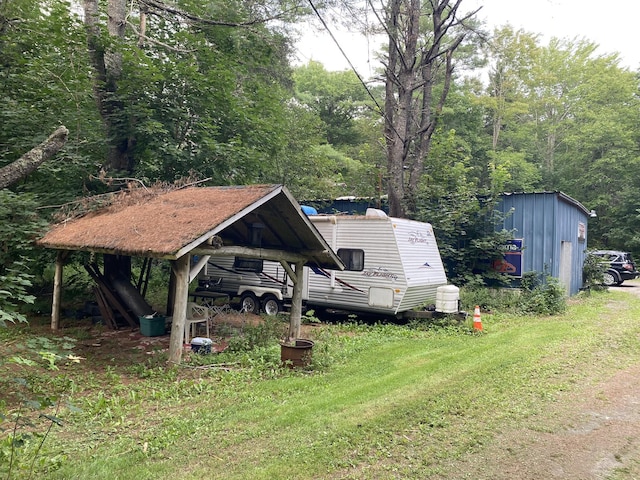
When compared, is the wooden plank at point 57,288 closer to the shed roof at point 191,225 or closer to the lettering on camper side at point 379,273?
the shed roof at point 191,225

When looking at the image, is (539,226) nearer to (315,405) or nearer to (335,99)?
(315,405)

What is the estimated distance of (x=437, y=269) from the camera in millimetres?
12055

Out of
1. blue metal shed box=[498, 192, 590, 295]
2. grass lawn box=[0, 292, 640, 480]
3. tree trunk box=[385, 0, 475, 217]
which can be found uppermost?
tree trunk box=[385, 0, 475, 217]

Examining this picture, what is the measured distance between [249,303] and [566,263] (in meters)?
11.0

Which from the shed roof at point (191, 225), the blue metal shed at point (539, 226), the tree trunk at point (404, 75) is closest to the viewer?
the shed roof at point (191, 225)

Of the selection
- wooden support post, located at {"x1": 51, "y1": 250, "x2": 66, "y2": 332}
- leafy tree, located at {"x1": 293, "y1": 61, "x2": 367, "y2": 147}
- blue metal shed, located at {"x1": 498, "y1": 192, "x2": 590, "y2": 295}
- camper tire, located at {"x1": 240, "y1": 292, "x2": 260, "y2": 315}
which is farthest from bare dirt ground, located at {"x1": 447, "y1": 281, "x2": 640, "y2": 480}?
leafy tree, located at {"x1": 293, "y1": 61, "x2": 367, "y2": 147}

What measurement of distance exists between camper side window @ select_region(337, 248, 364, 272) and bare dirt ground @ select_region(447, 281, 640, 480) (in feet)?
20.2

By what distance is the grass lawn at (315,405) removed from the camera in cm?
386

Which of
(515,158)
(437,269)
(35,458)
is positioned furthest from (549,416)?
(515,158)

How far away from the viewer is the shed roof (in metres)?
6.96

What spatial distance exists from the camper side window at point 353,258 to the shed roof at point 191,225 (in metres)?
1.97

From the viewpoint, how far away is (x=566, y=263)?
15703 millimetres

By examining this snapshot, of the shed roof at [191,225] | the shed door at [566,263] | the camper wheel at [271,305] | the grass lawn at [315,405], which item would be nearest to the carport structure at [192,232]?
the shed roof at [191,225]

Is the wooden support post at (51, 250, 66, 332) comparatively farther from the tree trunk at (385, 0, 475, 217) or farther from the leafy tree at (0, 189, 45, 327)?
the tree trunk at (385, 0, 475, 217)
